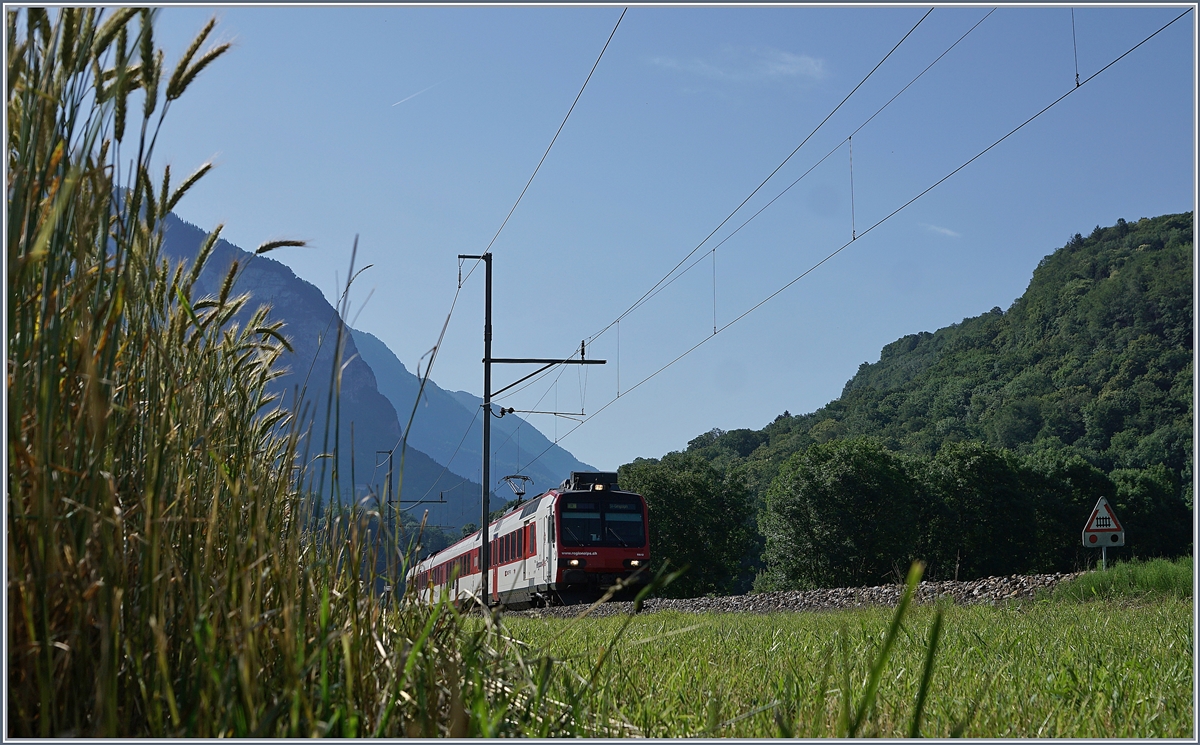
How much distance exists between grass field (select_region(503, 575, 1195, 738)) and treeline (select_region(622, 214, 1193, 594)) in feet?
99.6

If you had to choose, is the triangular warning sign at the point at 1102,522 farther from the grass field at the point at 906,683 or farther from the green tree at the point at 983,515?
the green tree at the point at 983,515

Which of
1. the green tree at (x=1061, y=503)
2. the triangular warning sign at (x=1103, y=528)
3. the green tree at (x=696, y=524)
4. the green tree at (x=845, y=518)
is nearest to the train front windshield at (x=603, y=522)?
the triangular warning sign at (x=1103, y=528)

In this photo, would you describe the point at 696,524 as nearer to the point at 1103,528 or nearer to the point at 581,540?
the point at 581,540

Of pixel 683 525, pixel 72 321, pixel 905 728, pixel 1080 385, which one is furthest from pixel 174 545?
pixel 1080 385

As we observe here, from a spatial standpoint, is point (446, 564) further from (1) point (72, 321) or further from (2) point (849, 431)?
(2) point (849, 431)

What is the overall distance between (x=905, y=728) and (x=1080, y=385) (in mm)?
41782

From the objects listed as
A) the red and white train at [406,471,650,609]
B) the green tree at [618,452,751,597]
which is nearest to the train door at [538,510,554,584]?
the red and white train at [406,471,650,609]

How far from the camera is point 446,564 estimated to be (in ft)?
63.3

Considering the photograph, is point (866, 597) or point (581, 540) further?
point (581, 540)

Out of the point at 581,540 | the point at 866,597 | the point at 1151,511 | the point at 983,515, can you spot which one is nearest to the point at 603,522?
the point at 581,540

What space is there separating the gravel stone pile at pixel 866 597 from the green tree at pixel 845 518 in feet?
67.5

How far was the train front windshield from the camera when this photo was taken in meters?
14.2

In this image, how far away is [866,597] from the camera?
11531 mm

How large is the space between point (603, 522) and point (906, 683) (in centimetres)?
1221
